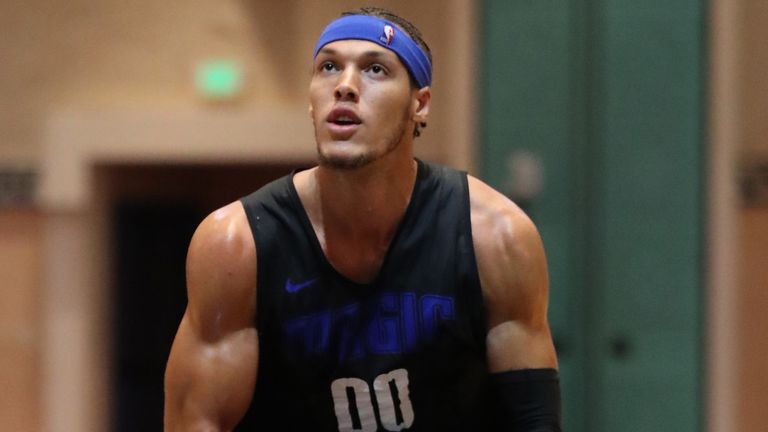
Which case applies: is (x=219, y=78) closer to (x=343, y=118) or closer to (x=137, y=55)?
(x=137, y=55)

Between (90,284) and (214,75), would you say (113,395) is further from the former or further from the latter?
(214,75)

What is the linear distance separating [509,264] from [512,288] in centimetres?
3

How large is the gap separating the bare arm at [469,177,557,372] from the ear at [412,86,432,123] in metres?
0.17

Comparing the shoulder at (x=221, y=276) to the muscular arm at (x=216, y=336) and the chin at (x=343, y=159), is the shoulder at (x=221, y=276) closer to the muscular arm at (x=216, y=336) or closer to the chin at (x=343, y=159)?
the muscular arm at (x=216, y=336)

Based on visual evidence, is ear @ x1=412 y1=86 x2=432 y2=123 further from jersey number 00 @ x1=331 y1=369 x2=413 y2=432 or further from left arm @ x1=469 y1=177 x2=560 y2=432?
jersey number 00 @ x1=331 y1=369 x2=413 y2=432

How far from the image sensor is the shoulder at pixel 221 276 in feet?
6.14

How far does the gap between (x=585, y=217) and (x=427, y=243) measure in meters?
1.52

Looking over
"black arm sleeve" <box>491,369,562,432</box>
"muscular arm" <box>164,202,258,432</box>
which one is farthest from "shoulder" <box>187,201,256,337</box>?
"black arm sleeve" <box>491,369,562,432</box>

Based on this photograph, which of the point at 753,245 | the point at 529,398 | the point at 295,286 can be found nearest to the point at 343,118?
the point at 295,286

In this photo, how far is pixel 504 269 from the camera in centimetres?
191

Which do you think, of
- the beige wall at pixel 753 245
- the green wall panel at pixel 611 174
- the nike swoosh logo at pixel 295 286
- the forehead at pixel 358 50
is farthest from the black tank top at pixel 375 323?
the beige wall at pixel 753 245

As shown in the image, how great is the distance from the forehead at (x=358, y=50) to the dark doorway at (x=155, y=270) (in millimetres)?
2270

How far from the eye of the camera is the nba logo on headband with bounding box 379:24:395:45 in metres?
1.88

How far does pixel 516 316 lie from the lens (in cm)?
192
